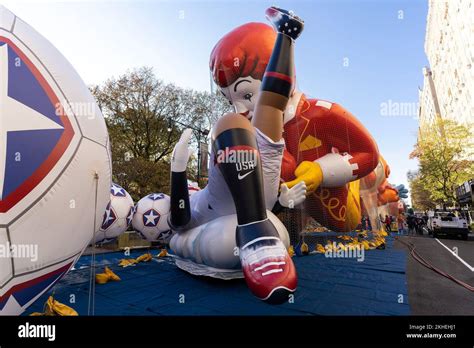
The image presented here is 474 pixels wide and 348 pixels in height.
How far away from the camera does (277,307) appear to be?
102 inches

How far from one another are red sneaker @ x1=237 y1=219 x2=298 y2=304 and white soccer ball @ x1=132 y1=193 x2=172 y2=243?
3.44 m

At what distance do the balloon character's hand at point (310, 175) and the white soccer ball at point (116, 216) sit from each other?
11.2 ft

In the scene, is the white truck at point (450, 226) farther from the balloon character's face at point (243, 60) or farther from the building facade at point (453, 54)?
the building facade at point (453, 54)

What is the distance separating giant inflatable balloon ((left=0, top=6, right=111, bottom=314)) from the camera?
1.48m

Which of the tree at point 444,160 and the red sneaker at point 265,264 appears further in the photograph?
the tree at point 444,160

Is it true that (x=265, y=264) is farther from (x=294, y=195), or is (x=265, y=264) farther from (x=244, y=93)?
(x=244, y=93)

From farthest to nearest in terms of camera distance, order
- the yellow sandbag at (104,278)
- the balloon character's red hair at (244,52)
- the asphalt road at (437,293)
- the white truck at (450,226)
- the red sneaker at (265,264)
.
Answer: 1. the white truck at (450,226)
2. the balloon character's red hair at (244,52)
3. the yellow sandbag at (104,278)
4. the asphalt road at (437,293)
5. the red sneaker at (265,264)

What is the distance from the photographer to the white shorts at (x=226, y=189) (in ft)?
10.1

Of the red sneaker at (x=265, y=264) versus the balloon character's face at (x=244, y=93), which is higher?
the balloon character's face at (x=244, y=93)

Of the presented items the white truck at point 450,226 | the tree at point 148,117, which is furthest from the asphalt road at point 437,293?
the tree at point 148,117

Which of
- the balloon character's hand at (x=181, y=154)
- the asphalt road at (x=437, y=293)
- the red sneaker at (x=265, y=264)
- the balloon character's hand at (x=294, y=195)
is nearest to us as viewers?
the red sneaker at (x=265, y=264)

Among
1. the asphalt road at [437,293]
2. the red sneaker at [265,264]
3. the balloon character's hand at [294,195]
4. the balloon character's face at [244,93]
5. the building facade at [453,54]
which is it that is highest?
the building facade at [453,54]

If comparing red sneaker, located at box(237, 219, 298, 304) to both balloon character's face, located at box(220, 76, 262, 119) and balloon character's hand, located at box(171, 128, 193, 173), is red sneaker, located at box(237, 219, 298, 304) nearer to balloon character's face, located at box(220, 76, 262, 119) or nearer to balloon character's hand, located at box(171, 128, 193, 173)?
balloon character's hand, located at box(171, 128, 193, 173)

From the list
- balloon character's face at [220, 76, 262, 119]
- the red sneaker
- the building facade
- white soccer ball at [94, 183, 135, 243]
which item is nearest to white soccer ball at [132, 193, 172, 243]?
white soccer ball at [94, 183, 135, 243]
